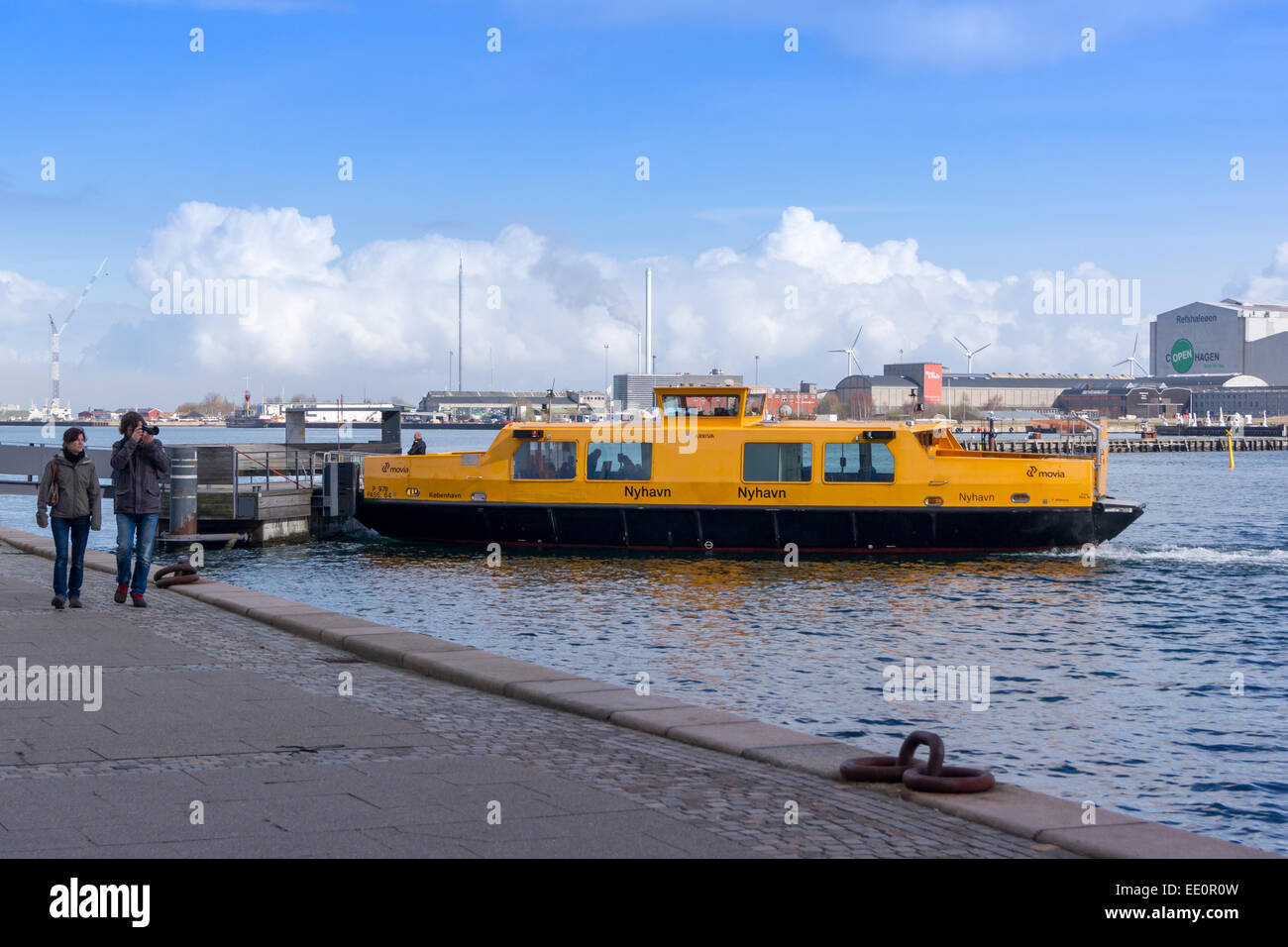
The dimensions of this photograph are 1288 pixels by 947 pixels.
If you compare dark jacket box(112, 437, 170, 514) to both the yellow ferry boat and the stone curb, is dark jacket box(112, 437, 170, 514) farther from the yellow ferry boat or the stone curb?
the yellow ferry boat

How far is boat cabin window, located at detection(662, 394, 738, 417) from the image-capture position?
1164 inches

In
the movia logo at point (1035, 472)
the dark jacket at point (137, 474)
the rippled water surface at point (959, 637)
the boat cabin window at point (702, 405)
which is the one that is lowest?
the rippled water surface at point (959, 637)

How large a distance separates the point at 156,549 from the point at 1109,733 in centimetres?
2287

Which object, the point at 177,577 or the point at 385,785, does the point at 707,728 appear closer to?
the point at 385,785

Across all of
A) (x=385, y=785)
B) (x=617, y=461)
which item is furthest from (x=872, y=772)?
(x=617, y=461)

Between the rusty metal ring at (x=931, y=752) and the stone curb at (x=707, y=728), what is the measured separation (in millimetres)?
188

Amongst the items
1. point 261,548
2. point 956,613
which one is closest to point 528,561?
point 261,548

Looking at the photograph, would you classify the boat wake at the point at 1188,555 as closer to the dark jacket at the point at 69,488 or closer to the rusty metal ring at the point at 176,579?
the rusty metal ring at the point at 176,579

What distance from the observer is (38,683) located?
10.2 metres

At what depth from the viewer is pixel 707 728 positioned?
8844 millimetres

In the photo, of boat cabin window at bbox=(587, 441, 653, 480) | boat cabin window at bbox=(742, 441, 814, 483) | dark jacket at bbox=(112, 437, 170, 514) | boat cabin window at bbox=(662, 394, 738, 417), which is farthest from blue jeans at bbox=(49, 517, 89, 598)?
boat cabin window at bbox=(662, 394, 738, 417)

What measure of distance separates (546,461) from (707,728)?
2103cm

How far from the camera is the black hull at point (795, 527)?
92.0 feet

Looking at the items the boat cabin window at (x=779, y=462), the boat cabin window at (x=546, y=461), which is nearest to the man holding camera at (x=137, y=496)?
the boat cabin window at (x=546, y=461)
